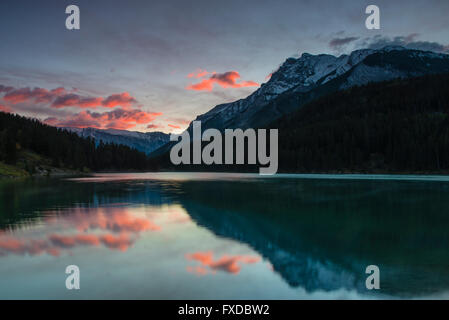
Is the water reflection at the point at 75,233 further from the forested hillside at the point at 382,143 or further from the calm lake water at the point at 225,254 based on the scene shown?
the forested hillside at the point at 382,143

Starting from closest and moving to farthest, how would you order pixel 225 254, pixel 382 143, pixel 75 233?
1. pixel 225 254
2. pixel 75 233
3. pixel 382 143

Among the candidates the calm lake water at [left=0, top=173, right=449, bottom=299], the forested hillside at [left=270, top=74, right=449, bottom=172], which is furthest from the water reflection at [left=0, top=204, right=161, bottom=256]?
the forested hillside at [left=270, top=74, right=449, bottom=172]

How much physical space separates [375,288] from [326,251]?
452cm

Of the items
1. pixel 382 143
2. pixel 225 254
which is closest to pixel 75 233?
pixel 225 254

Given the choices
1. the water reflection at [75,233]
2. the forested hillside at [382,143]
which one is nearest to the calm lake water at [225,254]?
the water reflection at [75,233]

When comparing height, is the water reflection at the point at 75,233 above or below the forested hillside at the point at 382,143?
below

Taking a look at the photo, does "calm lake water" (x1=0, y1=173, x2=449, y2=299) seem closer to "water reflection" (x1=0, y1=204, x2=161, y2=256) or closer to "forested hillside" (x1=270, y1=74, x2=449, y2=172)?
"water reflection" (x1=0, y1=204, x2=161, y2=256)

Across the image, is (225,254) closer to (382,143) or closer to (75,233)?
(75,233)

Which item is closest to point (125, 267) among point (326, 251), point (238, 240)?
point (238, 240)

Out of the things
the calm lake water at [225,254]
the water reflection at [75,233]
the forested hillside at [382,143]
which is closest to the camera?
the calm lake water at [225,254]

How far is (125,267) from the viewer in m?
12.6
